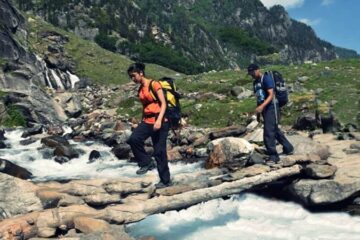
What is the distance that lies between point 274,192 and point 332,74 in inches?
825

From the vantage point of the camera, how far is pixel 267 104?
14.4 metres

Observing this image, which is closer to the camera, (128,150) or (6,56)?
(128,150)

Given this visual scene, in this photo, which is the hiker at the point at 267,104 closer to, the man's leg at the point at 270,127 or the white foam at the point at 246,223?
the man's leg at the point at 270,127

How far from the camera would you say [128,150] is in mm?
23172

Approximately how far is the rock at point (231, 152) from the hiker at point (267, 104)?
0.79 m

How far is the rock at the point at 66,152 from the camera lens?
2418cm

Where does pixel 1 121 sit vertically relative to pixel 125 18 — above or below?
below

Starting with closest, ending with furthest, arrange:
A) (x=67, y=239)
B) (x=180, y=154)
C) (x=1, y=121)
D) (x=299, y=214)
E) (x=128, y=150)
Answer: (x=67, y=239) → (x=299, y=214) → (x=180, y=154) → (x=128, y=150) → (x=1, y=121)

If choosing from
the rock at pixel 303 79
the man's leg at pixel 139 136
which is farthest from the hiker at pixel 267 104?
the rock at pixel 303 79

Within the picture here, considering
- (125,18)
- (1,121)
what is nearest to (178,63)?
(125,18)

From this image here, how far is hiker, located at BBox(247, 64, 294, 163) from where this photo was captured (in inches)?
563

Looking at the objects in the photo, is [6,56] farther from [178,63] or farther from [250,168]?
[178,63]

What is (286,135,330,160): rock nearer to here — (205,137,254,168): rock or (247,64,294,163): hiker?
(247,64,294,163): hiker

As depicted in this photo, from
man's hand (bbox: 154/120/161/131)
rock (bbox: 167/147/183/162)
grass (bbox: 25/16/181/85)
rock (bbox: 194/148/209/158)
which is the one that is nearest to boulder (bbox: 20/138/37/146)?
rock (bbox: 167/147/183/162)
